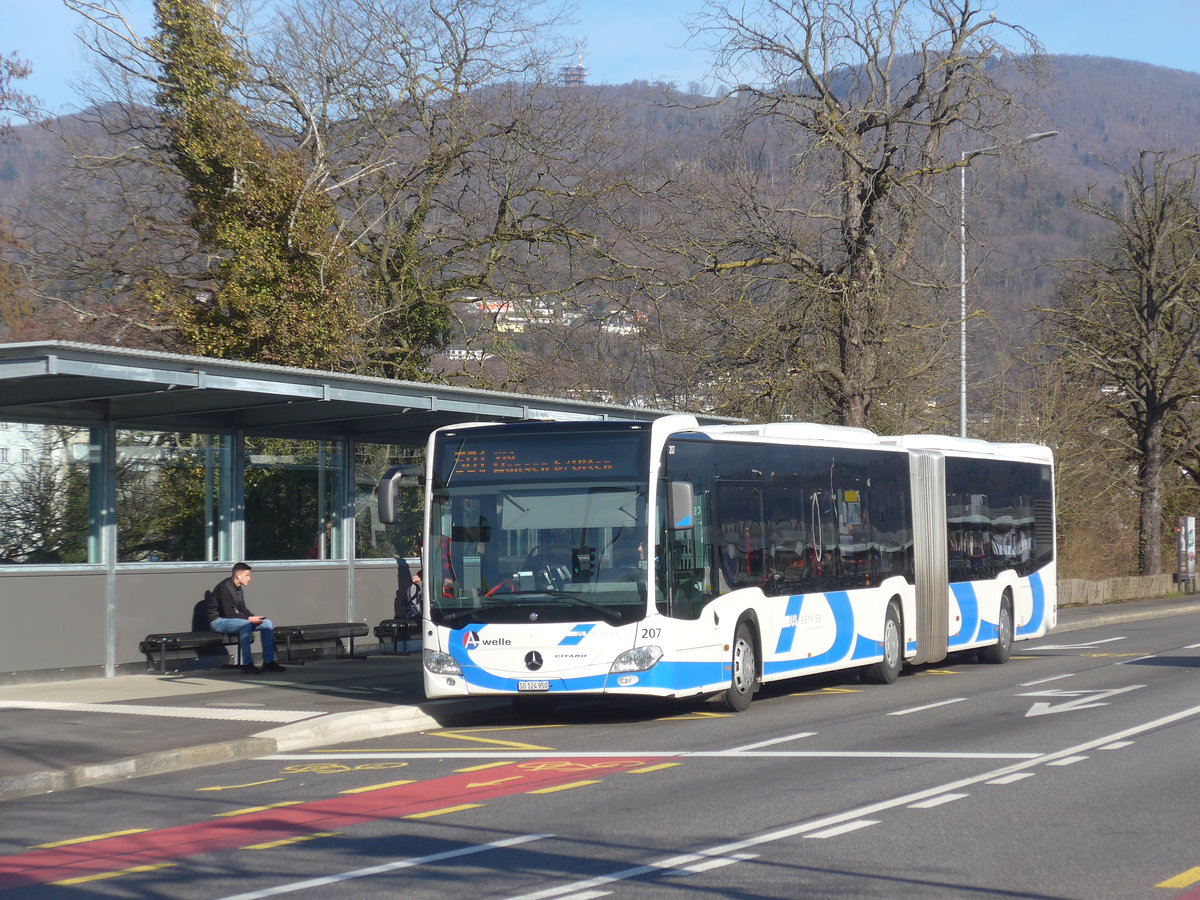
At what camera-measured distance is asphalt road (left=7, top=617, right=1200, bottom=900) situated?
7.02 m

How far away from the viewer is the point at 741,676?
14953 mm

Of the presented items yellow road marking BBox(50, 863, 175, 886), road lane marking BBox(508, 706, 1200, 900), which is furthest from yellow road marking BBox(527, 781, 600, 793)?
yellow road marking BBox(50, 863, 175, 886)

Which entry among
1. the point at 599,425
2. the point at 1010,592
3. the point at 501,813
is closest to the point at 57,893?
the point at 501,813

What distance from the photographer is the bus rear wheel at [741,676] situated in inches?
581

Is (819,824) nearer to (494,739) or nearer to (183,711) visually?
(494,739)

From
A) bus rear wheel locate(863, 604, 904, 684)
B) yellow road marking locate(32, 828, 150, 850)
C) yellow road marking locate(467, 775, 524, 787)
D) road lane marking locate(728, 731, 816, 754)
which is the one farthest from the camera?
bus rear wheel locate(863, 604, 904, 684)

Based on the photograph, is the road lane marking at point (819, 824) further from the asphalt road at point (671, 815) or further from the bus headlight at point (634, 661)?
the bus headlight at point (634, 661)

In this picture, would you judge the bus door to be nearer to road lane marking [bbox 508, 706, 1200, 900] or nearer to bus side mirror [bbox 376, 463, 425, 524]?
road lane marking [bbox 508, 706, 1200, 900]

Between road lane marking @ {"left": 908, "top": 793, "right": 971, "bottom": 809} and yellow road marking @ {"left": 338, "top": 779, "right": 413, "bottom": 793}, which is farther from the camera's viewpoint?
yellow road marking @ {"left": 338, "top": 779, "right": 413, "bottom": 793}

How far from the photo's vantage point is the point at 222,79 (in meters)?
26.5

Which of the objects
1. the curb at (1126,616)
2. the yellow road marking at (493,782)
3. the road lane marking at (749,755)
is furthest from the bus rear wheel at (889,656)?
the curb at (1126,616)

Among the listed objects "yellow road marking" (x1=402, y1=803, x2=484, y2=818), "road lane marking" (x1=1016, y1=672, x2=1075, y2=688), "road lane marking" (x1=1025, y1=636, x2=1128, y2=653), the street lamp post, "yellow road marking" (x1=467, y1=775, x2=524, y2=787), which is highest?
the street lamp post

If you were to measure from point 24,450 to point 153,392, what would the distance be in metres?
2.19

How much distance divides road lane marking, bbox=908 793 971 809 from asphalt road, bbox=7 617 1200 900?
3 centimetres
